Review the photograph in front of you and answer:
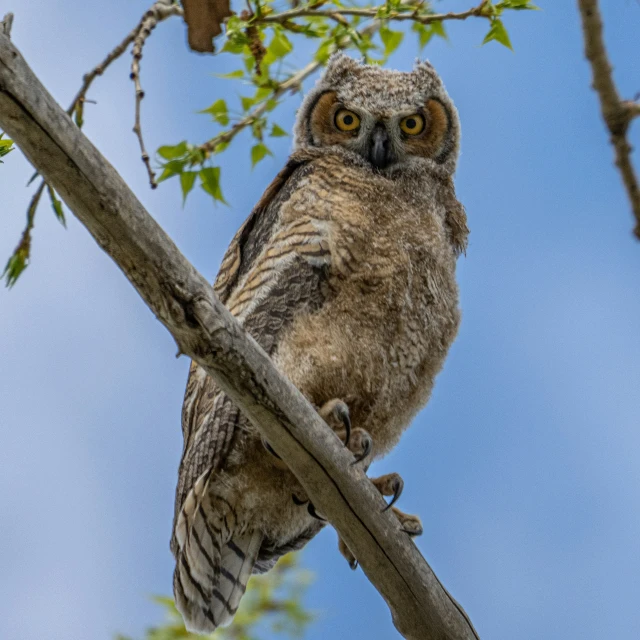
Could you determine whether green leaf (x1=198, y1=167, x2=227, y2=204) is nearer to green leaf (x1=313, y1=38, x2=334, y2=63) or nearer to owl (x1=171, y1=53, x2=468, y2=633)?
owl (x1=171, y1=53, x2=468, y2=633)

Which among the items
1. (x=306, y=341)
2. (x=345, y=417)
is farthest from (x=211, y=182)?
(x=345, y=417)

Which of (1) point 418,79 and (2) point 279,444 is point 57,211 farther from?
(1) point 418,79

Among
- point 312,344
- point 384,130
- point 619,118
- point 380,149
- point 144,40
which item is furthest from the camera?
point 384,130

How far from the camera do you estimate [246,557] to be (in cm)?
282

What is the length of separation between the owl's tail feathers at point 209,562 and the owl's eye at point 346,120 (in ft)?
4.78

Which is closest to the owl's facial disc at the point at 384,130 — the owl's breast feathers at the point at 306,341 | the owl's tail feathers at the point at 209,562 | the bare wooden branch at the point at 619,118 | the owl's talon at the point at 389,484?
the owl's breast feathers at the point at 306,341

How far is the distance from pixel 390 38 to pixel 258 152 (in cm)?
67

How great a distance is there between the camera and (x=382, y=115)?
128 inches

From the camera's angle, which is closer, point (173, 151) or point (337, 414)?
point (337, 414)

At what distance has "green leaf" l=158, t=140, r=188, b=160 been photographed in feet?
9.64

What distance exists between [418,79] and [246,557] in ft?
6.20

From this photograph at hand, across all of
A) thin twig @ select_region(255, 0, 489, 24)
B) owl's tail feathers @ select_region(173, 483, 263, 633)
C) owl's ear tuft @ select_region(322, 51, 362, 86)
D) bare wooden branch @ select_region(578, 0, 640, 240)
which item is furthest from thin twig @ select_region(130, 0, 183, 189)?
bare wooden branch @ select_region(578, 0, 640, 240)

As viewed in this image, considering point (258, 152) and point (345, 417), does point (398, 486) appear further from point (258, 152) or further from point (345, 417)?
point (258, 152)

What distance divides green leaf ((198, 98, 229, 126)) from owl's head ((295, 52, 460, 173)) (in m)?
0.33
